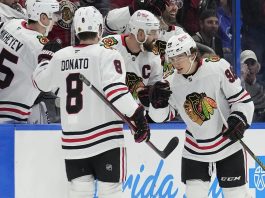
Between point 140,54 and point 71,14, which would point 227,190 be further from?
point 71,14

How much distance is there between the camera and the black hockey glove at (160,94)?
12.1ft

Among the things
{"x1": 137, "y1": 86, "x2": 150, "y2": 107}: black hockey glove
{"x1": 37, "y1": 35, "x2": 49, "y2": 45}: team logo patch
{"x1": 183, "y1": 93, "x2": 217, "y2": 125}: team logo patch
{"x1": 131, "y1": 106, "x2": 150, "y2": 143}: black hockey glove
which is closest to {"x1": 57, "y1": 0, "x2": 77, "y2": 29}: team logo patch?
{"x1": 37, "y1": 35, "x2": 49, "y2": 45}: team logo patch

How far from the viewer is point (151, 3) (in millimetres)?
4762

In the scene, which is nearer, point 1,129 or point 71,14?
point 1,129

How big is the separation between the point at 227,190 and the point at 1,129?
125 centimetres

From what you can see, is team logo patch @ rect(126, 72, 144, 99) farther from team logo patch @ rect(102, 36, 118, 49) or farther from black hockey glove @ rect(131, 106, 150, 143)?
black hockey glove @ rect(131, 106, 150, 143)

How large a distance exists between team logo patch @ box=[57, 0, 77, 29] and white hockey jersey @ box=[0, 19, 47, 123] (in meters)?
0.69

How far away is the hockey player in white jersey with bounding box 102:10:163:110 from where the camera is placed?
437 centimetres

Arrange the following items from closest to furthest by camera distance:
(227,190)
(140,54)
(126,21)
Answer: (227,190), (140,54), (126,21)

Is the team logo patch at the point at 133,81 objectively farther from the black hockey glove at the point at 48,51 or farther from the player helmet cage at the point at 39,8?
the black hockey glove at the point at 48,51

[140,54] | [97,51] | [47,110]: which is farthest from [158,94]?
[47,110]

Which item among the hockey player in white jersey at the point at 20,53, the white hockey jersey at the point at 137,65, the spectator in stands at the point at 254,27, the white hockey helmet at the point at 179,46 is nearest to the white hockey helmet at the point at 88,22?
the white hockey helmet at the point at 179,46

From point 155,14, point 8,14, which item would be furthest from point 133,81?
point 8,14

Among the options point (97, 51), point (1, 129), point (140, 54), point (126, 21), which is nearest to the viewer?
point (97, 51)
